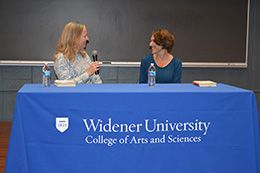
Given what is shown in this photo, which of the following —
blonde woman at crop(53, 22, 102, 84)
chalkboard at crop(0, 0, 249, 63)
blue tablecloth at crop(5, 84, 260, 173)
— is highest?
chalkboard at crop(0, 0, 249, 63)

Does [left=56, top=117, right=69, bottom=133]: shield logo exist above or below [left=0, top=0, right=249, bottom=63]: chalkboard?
below

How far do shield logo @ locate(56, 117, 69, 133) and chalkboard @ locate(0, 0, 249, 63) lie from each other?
105 inches

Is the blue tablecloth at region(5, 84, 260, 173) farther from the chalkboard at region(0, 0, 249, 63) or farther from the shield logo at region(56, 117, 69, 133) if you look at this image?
the chalkboard at region(0, 0, 249, 63)

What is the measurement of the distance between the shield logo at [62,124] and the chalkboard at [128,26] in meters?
2.67

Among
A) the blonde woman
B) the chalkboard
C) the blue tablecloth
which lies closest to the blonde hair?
the blonde woman

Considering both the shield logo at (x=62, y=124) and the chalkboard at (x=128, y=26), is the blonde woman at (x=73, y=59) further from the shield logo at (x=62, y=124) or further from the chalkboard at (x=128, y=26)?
the chalkboard at (x=128, y=26)

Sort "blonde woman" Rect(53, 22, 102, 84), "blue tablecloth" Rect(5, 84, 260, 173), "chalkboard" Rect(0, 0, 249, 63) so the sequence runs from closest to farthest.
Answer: "blue tablecloth" Rect(5, 84, 260, 173) < "blonde woman" Rect(53, 22, 102, 84) < "chalkboard" Rect(0, 0, 249, 63)

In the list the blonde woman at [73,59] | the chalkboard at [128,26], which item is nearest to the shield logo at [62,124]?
the blonde woman at [73,59]

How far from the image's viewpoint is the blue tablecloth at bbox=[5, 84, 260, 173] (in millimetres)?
2570

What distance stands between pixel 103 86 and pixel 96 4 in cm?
245

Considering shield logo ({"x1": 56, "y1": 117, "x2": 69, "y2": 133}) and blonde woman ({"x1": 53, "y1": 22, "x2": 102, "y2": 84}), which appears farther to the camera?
blonde woman ({"x1": 53, "y1": 22, "x2": 102, "y2": 84})

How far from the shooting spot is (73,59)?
133 inches

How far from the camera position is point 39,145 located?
2586 mm

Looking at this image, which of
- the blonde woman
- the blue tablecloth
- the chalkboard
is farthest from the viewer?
the chalkboard
